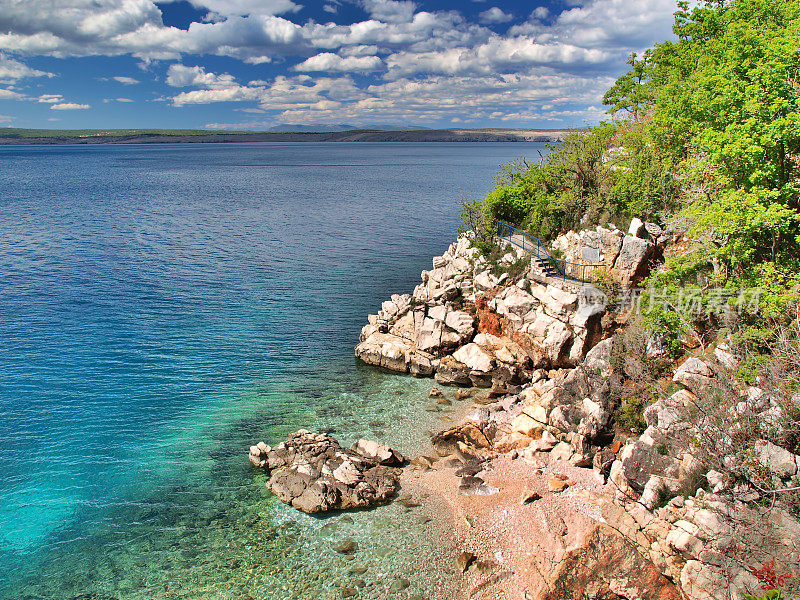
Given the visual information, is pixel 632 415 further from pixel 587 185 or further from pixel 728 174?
pixel 587 185

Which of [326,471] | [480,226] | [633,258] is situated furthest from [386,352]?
[633,258]

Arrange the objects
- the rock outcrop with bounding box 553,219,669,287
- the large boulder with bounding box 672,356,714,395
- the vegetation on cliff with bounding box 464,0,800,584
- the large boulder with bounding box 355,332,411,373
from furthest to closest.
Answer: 1. the large boulder with bounding box 355,332,411,373
2. the rock outcrop with bounding box 553,219,669,287
3. the large boulder with bounding box 672,356,714,395
4. the vegetation on cliff with bounding box 464,0,800,584

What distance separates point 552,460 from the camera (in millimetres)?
20797

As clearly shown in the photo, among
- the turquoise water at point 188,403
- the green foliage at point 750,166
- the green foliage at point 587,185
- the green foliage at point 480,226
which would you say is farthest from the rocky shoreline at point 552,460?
the green foliage at point 750,166

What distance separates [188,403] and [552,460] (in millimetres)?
18107

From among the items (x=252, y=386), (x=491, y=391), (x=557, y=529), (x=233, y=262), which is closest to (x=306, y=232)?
(x=233, y=262)

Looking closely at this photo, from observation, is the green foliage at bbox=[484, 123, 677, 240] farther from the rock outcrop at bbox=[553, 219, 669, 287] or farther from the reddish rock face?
the reddish rock face

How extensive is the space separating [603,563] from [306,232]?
169 ft

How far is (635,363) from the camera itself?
22.0m

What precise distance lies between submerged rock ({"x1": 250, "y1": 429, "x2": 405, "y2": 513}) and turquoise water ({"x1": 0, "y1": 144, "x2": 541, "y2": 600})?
24.9 inches

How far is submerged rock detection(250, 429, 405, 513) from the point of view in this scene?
18.8 m

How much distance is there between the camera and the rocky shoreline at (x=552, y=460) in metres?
14.8

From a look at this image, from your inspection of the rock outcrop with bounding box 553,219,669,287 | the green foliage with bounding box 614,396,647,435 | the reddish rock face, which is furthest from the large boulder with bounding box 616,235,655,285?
the reddish rock face

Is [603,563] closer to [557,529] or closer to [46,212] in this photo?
[557,529]
